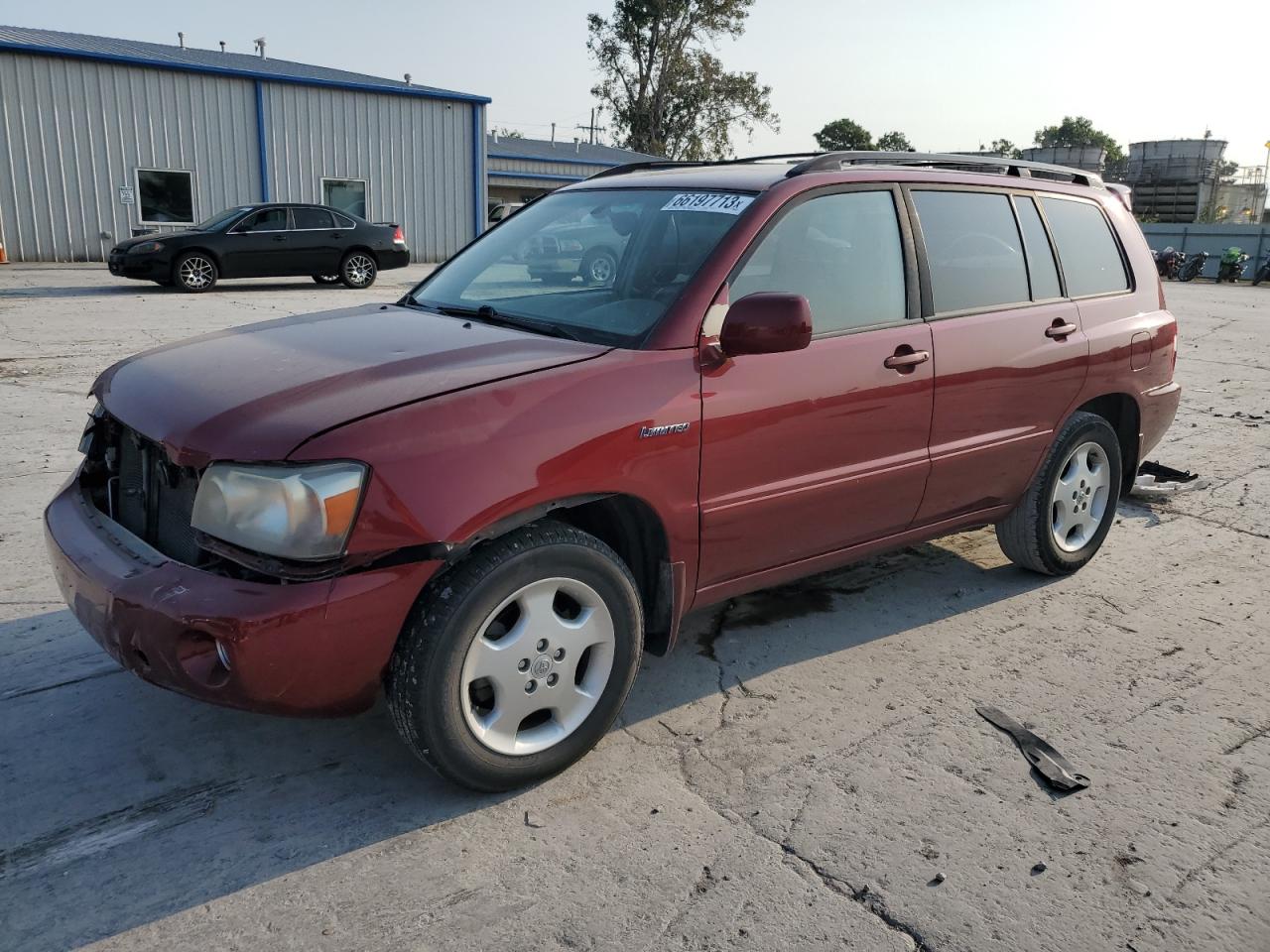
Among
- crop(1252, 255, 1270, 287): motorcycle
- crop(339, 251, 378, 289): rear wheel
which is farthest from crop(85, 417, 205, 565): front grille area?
crop(1252, 255, 1270, 287): motorcycle

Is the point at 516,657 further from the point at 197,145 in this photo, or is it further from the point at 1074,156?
the point at 1074,156

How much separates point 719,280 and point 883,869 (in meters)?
1.79

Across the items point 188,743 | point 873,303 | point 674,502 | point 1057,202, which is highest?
point 1057,202

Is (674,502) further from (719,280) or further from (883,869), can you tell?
(883,869)

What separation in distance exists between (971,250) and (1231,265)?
1151 inches

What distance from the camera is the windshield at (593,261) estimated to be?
3344 mm

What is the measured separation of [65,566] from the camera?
294 centimetres

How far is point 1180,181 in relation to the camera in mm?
41594

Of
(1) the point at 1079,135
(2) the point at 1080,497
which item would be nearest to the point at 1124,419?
(2) the point at 1080,497

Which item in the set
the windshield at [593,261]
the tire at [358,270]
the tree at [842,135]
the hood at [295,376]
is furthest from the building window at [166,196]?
the tree at [842,135]

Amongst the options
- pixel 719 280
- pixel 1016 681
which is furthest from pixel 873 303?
pixel 1016 681

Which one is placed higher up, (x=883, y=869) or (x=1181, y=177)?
(x=1181, y=177)

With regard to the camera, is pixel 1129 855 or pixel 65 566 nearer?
pixel 1129 855

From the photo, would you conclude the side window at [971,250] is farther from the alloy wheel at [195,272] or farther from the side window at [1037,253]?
the alloy wheel at [195,272]
